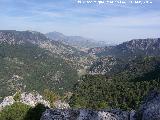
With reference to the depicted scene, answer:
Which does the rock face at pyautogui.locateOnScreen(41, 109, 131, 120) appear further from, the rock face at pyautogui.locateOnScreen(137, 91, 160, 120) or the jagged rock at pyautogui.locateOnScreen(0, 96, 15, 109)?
the jagged rock at pyautogui.locateOnScreen(0, 96, 15, 109)

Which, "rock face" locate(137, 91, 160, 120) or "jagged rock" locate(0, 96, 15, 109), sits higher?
"rock face" locate(137, 91, 160, 120)

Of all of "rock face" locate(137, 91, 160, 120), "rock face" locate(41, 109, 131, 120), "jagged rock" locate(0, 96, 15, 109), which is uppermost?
"rock face" locate(137, 91, 160, 120)

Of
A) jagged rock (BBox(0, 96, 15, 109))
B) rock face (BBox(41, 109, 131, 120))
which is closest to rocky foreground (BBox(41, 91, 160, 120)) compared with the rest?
rock face (BBox(41, 109, 131, 120))

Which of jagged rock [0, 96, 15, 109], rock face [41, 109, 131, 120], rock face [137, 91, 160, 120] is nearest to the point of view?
rock face [137, 91, 160, 120]

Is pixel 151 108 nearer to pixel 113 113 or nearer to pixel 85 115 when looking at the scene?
pixel 113 113

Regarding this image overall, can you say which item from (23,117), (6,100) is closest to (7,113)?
(23,117)

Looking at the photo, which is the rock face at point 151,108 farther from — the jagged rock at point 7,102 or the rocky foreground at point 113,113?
the jagged rock at point 7,102

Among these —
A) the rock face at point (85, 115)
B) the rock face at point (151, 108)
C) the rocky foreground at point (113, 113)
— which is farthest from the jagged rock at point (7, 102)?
the rock face at point (151, 108)

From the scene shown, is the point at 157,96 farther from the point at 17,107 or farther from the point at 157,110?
the point at 17,107

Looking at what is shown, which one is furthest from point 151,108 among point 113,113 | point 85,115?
point 85,115
